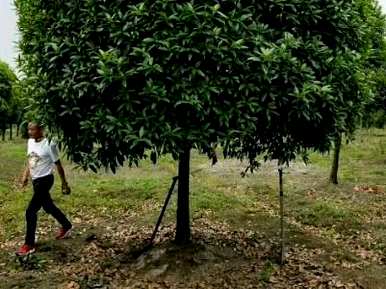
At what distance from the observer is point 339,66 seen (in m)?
8.05

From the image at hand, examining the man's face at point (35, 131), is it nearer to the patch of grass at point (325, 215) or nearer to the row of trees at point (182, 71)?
the row of trees at point (182, 71)

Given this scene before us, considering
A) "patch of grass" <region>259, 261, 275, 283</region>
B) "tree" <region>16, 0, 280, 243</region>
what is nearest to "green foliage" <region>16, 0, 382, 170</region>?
"tree" <region>16, 0, 280, 243</region>

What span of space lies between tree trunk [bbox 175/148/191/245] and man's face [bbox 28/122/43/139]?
2486 millimetres

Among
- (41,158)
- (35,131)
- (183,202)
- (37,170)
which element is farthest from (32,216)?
(183,202)

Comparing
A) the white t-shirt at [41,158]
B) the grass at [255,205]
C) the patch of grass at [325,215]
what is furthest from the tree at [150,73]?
the patch of grass at [325,215]

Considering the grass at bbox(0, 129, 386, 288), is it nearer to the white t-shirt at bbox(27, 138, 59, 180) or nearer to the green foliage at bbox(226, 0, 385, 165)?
the white t-shirt at bbox(27, 138, 59, 180)

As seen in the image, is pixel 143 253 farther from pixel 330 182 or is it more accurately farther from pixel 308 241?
pixel 330 182

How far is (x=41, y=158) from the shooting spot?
Result: 32.0 feet

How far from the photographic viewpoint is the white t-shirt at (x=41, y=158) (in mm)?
9766

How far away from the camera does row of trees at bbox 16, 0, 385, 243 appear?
278 inches

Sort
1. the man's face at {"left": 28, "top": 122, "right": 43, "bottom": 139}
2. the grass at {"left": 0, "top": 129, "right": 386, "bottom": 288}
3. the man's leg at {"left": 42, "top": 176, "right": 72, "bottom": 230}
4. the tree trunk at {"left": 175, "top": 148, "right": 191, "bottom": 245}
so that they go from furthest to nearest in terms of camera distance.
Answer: the grass at {"left": 0, "top": 129, "right": 386, "bottom": 288} < the man's leg at {"left": 42, "top": 176, "right": 72, "bottom": 230} < the man's face at {"left": 28, "top": 122, "right": 43, "bottom": 139} < the tree trunk at {"left": 175, "top": 148, "right": 191, "bottom": 245}

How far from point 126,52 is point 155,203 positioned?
8862 mm

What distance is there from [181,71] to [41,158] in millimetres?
3782

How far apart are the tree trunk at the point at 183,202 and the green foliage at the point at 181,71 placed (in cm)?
170
